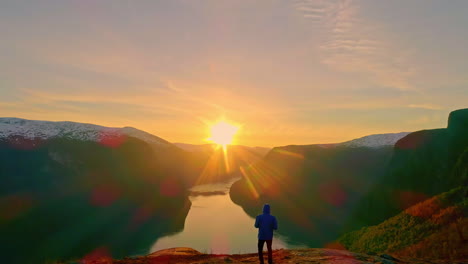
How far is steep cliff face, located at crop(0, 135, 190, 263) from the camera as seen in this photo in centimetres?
6347

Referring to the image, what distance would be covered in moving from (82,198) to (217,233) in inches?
1848

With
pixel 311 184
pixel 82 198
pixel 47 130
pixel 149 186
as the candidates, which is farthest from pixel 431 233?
pixel 47 130

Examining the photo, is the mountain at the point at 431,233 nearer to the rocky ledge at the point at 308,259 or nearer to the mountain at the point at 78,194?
the rocky ledge at the point at 308,259

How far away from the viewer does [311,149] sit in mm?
133500

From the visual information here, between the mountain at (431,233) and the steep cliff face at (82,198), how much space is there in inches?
1727

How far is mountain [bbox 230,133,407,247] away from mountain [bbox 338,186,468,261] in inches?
1712

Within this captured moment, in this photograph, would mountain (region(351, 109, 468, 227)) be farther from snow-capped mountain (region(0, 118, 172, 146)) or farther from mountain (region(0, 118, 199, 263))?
snow-capped mountain (region(0, 118, 172, 146))

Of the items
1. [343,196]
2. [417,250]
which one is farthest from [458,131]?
[417,250]

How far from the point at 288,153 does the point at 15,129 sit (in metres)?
108

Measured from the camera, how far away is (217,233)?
7169 centimetres

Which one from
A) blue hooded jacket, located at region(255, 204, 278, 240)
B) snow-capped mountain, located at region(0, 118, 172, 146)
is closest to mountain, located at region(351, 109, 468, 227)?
blue hooded jacket, located at region(255, 204, 278, 240)

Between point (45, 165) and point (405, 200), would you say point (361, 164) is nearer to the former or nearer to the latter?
point (405, 200)

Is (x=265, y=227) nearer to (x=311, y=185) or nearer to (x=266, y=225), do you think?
(x=266, y=225)

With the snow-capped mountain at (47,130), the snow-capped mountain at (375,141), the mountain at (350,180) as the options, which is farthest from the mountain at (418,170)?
the snow-capped mountain at (47,130)
